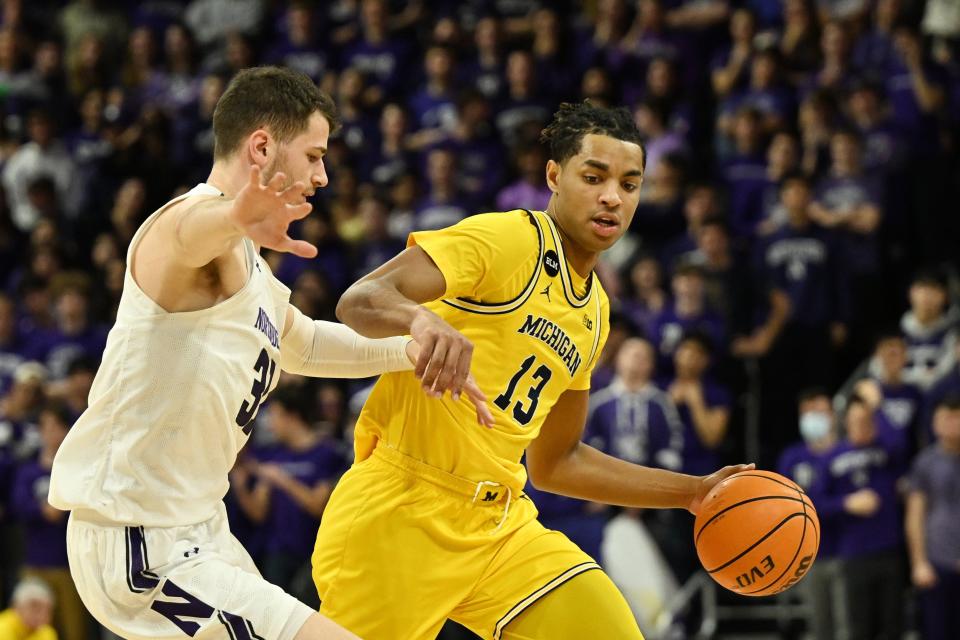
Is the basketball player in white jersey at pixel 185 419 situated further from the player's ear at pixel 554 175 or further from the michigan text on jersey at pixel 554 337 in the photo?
the player's ear at pixel 554 175

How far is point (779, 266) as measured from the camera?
10.5m

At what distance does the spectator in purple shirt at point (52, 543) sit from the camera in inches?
405

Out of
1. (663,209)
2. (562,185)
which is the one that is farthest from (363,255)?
(562,185)

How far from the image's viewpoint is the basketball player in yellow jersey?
4.64 metres

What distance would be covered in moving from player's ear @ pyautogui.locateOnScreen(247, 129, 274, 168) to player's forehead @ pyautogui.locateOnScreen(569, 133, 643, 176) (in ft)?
4.57

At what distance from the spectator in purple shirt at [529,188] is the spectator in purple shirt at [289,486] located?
8.02 ft

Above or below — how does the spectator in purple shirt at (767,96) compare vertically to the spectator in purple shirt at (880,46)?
below

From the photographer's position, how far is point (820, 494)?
31.0 ft

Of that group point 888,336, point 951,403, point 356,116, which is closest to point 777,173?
point 888,336

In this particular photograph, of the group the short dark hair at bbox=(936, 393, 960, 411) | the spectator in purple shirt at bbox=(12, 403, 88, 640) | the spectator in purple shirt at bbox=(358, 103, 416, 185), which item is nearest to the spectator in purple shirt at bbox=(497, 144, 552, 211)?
A: the spectator in purple shirt at bbox=(358, 103, 416, 185)

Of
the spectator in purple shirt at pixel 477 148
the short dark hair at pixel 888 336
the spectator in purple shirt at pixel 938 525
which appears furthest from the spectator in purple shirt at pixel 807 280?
the spectator in purple shirt at pixel 477 148

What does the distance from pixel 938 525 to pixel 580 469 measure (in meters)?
4.78

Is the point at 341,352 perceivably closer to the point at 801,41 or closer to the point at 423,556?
the point at 423,556

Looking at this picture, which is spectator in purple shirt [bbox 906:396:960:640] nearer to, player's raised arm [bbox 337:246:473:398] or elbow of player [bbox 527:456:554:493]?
elbow of player [bbox 527:456:554:493]
